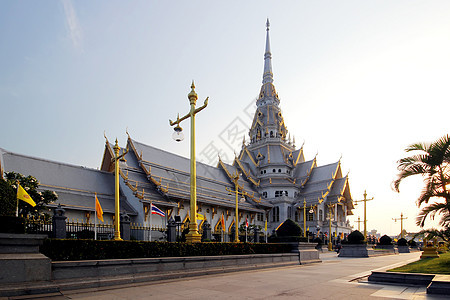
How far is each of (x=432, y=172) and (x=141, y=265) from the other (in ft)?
37.3

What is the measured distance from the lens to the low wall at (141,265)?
865cm

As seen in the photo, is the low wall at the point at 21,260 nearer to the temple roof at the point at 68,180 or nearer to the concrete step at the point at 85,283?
the concrete step at the point at 85,283

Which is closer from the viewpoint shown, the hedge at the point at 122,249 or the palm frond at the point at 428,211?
the hedge at the point at 122,249

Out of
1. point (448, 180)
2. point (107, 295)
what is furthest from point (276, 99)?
point (107, 295)

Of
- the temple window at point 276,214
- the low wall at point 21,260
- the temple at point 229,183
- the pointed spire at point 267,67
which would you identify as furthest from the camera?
the pointed spire at point 267,67

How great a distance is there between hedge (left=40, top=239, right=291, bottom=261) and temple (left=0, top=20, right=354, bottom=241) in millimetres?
8452

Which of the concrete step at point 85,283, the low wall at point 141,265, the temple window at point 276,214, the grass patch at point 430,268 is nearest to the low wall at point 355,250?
the grass patch at point 430,268

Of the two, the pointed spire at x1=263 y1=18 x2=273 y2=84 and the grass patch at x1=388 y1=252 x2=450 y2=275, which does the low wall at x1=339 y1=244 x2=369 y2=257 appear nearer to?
the grass patch at x1=388 y1=252 x2=450 y2=275

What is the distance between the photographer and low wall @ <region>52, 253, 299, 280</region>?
865 centimetres

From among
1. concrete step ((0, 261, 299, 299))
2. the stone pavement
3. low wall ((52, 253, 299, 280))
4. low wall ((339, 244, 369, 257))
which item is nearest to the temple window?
low wall ((339, 244, 369, 257))

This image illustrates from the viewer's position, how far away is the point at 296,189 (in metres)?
58.3

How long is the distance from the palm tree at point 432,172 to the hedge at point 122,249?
26.2ft

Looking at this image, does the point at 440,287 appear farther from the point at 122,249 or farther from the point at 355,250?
the point at 355,250

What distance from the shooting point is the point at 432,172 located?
42.0 ft
